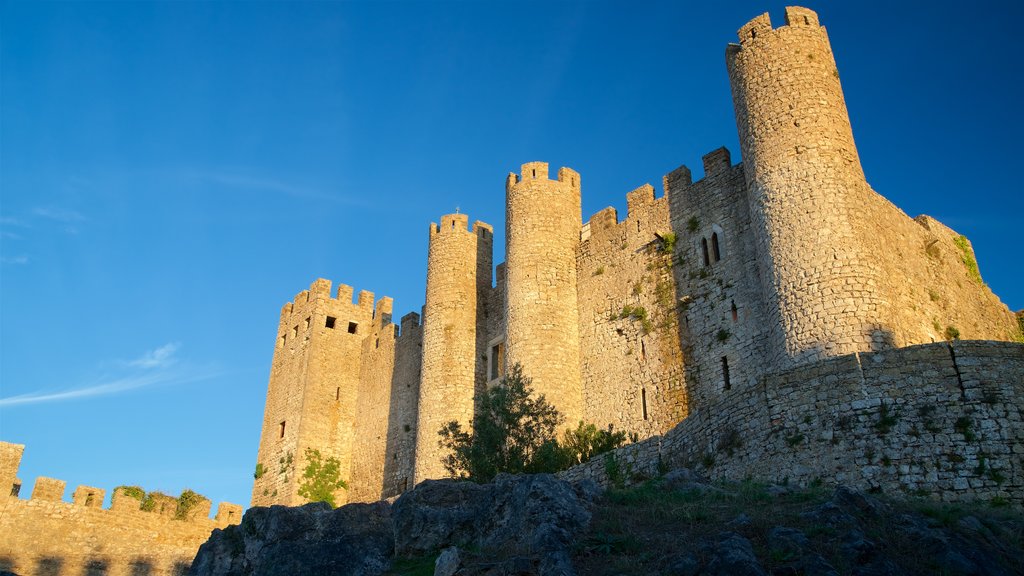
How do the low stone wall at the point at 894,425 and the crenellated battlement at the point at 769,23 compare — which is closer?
the low stone wall at the point at 894,425

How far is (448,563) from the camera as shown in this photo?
974cm

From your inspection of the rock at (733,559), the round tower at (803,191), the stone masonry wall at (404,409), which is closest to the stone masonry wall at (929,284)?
the round tower at (803,191)

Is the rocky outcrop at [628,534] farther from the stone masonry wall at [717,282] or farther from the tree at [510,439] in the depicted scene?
the stone masonry wall at [717,282]

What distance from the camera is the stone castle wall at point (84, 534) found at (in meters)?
24.0

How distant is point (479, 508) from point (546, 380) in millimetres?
11323

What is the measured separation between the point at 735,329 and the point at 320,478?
16.8 meters

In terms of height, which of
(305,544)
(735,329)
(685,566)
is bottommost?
(685,566)

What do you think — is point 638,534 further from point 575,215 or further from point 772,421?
point 575,215

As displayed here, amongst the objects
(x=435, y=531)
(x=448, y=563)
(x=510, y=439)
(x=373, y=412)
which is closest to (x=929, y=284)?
(x=510, y=439)

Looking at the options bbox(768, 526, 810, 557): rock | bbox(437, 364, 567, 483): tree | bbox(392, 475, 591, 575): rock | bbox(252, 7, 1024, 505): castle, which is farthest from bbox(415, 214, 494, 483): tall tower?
bbox(768, 526, 810, 557): rock

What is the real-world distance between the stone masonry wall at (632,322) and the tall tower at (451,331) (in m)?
4.16

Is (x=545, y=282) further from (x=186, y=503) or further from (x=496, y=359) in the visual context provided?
(x=186, y=503)

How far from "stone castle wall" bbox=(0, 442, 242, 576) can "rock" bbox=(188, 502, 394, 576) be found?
1176cm

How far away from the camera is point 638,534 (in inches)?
393
